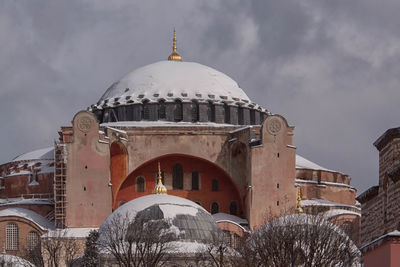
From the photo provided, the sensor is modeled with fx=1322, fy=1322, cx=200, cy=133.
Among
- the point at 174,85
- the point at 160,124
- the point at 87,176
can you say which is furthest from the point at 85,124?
the point at 174,85

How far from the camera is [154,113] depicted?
7331cm

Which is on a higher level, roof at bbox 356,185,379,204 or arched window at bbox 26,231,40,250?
arched window at bbox 26,231,40,250

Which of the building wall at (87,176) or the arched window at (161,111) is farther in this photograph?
the arched window at (161,111)

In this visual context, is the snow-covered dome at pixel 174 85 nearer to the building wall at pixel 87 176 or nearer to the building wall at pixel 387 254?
the building wall at pixel 87 176

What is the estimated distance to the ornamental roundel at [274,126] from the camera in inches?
2692

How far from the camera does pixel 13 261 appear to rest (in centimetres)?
6325

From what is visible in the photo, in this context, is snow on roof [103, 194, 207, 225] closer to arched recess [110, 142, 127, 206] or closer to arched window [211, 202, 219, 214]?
arched recess [110, 142, 127, 206]

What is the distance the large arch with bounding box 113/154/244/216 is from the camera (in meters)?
71.4

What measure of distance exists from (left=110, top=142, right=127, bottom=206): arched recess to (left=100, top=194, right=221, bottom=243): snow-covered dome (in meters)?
8.14

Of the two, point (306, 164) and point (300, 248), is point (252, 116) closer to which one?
point (306, 164)

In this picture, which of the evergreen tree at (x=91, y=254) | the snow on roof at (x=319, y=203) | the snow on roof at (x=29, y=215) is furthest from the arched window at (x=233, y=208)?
the evergreen tree at (x=91, y=254)

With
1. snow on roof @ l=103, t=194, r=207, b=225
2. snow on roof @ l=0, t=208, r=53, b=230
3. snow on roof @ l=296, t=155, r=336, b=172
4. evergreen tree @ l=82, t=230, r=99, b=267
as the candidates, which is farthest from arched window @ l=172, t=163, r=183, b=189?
evergreen tree @ l=82, t=230, r=99, b=267

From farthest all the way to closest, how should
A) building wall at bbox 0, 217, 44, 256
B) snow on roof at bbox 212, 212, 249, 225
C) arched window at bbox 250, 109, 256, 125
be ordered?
1. arched window at bbox 250, 109, 256, 125
2. snow on roof at bbox 212, 212, 249, 225
3. building wall at bbox 0, 217, 44, 256

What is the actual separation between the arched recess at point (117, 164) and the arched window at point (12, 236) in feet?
18.0
